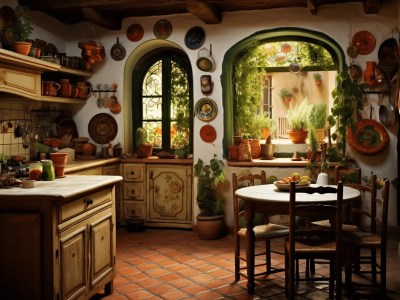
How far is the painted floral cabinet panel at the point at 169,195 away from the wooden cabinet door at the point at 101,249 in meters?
2.35

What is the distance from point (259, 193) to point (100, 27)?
3.68 meters

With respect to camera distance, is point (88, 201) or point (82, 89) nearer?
point (88, 201)

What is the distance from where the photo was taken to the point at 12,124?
527 centimetres

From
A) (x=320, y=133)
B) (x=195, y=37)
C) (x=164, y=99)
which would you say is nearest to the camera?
(x=195, y=37)

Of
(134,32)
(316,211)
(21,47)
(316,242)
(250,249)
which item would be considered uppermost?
(134,32)

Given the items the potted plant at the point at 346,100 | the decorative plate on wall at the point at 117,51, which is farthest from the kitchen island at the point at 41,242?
the decorative plate on wall at the point at 117,51

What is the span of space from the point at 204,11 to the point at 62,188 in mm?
2959

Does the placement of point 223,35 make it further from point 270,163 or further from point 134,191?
point 134,191

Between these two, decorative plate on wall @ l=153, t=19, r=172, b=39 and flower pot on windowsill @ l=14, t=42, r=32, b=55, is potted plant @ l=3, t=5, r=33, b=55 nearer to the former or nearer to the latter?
flower pot on windowsill @ l=14, t=42, r=32, b=55

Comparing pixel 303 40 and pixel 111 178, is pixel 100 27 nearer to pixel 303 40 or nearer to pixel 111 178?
pixel 303 40

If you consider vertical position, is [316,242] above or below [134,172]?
below

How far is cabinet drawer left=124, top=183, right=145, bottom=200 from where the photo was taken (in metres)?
6.37

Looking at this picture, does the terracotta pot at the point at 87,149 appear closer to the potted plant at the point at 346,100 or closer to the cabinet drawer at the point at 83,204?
the cabinet drawer at the point at 83,204

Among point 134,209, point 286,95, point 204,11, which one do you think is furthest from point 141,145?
point 286,95
